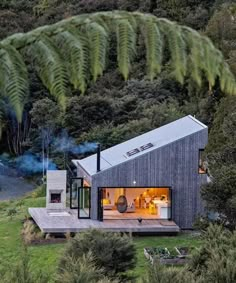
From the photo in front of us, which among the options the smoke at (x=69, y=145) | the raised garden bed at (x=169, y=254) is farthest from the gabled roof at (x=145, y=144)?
the smoke at (x=69, y=145)

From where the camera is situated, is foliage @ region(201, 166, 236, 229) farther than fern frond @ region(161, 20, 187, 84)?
Yes

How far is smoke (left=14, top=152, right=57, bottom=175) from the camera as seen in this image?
99.9 feet

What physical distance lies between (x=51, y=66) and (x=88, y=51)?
0.18 m

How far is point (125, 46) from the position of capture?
2.68m

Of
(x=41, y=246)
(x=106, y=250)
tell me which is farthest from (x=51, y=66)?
(x=41, y=246)

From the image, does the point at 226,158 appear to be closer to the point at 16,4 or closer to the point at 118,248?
the point at 118,248

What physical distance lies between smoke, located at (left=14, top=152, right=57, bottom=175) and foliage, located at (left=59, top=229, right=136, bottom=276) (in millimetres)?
18663

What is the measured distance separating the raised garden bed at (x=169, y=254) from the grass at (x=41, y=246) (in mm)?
183

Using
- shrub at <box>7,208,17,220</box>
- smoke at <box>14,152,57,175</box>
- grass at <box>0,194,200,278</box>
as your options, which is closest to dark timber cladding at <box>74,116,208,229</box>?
grass at <box>0,194,200,278</box>

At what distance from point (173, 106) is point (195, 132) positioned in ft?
37.7

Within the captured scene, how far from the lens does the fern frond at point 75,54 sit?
8.76ft

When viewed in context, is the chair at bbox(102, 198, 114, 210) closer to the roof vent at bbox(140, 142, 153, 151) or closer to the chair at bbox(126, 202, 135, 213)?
the chair at bbox(126, 202, 135, 213)

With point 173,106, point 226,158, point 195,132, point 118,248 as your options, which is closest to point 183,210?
point 195,132

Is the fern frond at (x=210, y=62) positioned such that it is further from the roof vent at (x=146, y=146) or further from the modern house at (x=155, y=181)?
the roof vent at (x=146, y=146)
